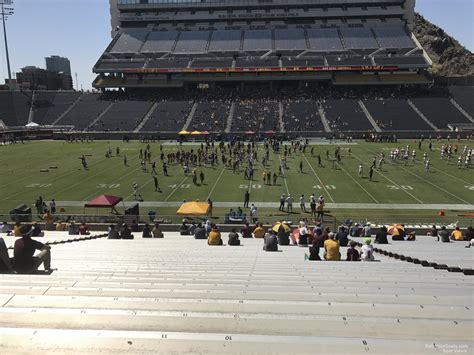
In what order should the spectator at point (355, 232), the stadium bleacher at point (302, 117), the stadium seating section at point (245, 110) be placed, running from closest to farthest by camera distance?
the spectator at point (355, 232), the stadium bleacher at point (302, 117), the stadium seating section at point (245, 110)

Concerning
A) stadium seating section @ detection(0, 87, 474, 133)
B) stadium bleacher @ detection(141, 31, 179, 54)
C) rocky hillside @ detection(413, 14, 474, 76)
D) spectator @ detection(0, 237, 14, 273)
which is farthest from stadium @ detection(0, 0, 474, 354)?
rocky hillside @ detection(413, 14, 474, 76)

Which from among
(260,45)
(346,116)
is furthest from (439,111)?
(260,45)

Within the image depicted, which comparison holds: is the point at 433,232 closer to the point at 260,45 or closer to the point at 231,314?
the point at 231,314

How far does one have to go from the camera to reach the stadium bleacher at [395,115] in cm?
5638

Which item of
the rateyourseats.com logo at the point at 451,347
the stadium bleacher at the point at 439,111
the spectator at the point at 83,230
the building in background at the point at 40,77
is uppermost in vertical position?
the building in background at the point at 40,77

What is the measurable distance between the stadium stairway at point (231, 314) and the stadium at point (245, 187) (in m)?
0.02

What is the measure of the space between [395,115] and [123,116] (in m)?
39.8

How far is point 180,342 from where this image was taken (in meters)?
3.34

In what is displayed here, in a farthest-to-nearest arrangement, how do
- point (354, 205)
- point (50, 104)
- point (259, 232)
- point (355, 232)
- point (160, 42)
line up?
point (160, 42), point (50, 104), point (354, 205), point (355, 232), point (259, 232)

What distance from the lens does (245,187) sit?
27203 mm

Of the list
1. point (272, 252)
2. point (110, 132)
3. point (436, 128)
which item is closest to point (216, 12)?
point (110, 132)

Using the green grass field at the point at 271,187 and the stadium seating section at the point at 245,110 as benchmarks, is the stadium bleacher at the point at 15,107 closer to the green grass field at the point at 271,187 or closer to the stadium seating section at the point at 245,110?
the stadium seating section at the point at 245,110

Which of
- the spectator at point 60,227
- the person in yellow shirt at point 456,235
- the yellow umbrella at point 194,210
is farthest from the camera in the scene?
the yellow umbrella at point 194,210

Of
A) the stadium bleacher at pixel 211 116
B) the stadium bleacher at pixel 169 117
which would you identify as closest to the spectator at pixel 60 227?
the stadium bleacher at pixel 169 117
